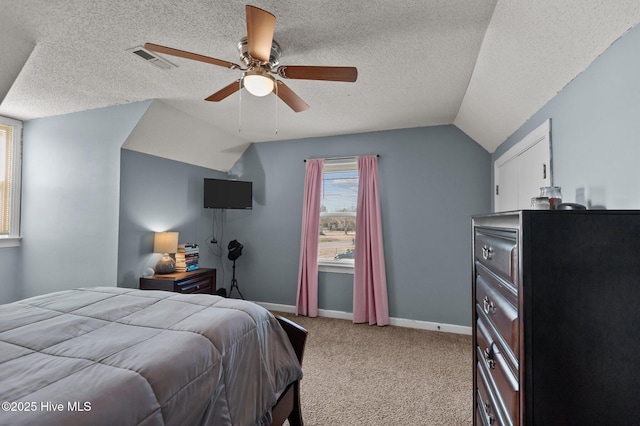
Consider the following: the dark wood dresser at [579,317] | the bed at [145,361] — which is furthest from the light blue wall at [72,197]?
the dark wood dresser at [579,317]

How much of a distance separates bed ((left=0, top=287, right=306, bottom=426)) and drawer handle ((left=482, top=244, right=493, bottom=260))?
1144 millimetres

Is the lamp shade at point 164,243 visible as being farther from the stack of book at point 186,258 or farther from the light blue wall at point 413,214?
the light blue wall at point 413,214

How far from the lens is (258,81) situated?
170 cm

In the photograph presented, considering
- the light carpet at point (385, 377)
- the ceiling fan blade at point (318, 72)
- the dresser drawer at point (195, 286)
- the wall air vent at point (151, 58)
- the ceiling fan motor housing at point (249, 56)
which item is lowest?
the light carpet at point (385, 377)

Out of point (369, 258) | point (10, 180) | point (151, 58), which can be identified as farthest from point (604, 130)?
point (10, 180)

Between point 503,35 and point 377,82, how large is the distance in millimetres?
972

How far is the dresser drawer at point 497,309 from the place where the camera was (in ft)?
2.75

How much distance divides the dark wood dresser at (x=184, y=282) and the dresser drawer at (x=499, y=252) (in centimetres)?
292

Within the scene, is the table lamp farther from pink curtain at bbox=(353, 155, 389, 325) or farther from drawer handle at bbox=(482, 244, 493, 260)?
drawer handle at bbox=(482, 244, 493, 260)

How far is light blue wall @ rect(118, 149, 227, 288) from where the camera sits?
3.11m

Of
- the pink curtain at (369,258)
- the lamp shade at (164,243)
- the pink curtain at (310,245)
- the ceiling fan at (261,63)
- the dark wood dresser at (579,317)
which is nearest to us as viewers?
the dark wood dresser at (579,317)

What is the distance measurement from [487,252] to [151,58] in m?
2.50

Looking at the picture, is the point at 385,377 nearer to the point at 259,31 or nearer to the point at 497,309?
the point at 497,309

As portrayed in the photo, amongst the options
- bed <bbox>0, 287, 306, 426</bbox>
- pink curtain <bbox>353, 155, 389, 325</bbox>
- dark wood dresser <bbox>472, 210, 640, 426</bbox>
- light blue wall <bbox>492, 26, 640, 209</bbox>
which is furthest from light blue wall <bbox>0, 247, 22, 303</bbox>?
light blue wall <bbox>492, 26, 640, 209</bbox>
